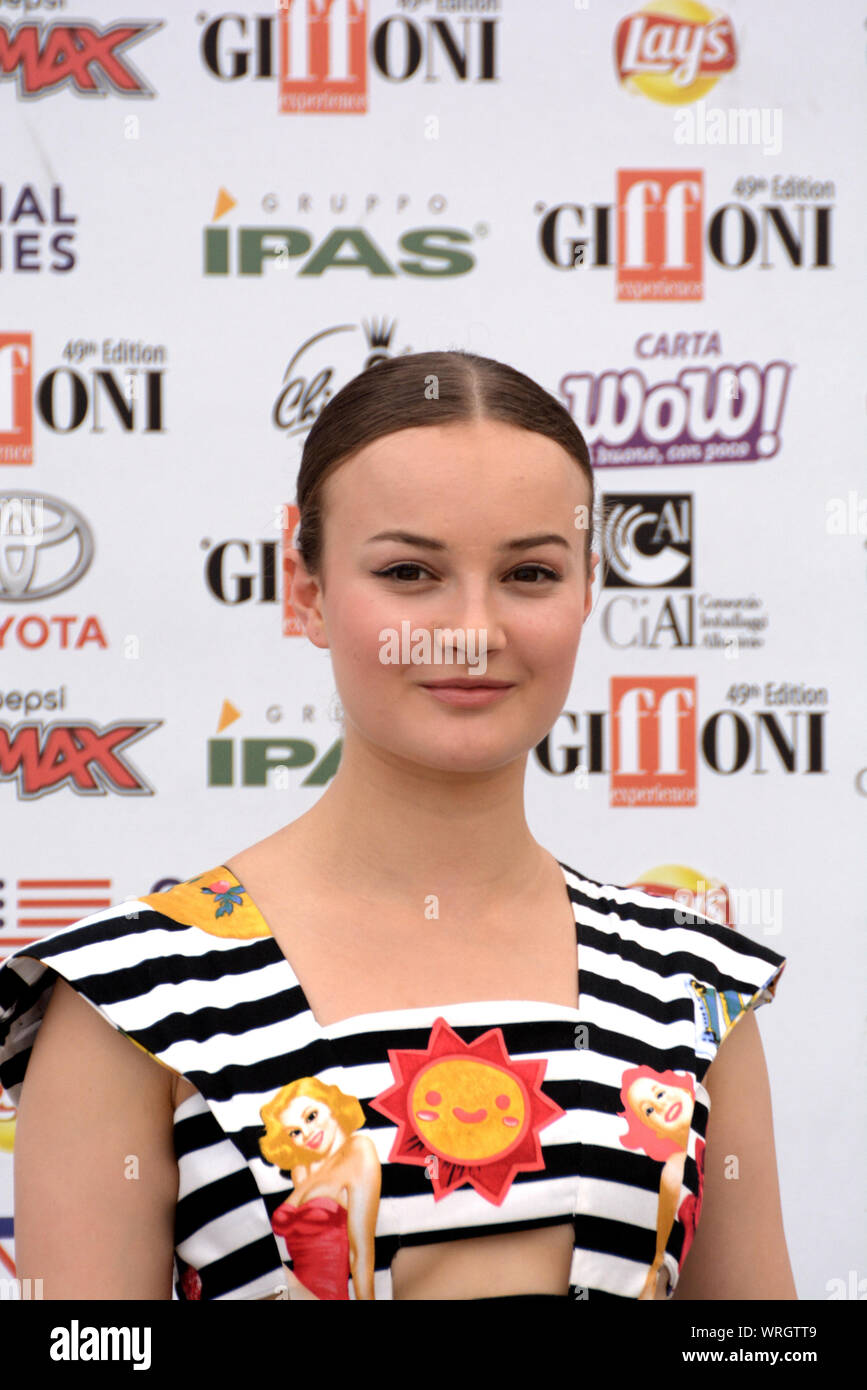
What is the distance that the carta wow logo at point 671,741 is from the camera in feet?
7.89

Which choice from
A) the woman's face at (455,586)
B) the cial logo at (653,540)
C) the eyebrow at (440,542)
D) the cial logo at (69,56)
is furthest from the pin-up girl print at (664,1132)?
the cial logo at (69,56)

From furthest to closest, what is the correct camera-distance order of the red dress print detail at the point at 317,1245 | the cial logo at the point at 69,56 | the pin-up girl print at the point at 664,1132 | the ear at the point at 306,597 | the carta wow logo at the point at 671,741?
the carta wow logo at the point at 671,741 < the cial logo at the point at 69,56 < the ear at the point at 306,597 < the pin-up girl print at the point at 664,1132 < the red dress print detail at the point at 317,1245

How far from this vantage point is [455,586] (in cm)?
106

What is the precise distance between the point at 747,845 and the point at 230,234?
4.95ft

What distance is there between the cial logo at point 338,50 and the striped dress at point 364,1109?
5.72 feet

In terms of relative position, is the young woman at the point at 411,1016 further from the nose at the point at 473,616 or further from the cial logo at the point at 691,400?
the cial logo at the point at 691,400

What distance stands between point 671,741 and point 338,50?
1431 millimetres

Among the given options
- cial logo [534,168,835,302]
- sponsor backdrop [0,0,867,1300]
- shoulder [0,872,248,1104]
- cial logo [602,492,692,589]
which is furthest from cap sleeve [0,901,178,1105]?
cial logo [534,168,835,302]

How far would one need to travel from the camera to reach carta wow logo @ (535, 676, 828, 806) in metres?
2.41

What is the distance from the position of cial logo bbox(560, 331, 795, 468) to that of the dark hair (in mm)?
1242
